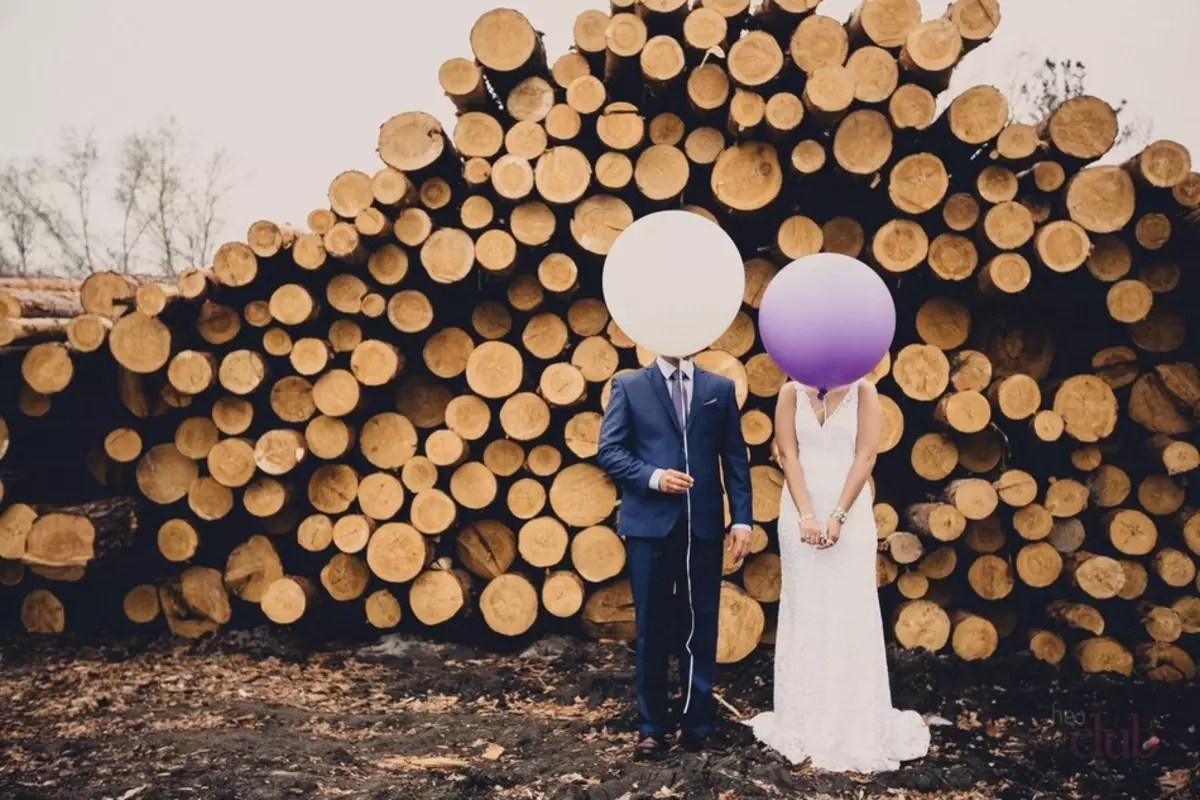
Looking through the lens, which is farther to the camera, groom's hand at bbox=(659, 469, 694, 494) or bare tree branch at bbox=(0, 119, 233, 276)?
bare tree branch at bbox=(0, 119, 233, 276)

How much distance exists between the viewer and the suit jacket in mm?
2898

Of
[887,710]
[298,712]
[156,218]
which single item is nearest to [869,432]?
[887,710]

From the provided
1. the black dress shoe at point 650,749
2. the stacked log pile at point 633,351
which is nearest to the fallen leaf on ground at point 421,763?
the black dress shoe at point 650,749

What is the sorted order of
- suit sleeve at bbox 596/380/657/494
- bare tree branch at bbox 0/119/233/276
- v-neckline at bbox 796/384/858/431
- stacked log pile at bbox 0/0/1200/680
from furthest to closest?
bare tree branch at bbox 0/119/233/276 < stacked log pile at bbox 0/0/1200/680 < v-neckline at bbox 796/384/858/431 < suit sleeve at bbox 596/380/657/494

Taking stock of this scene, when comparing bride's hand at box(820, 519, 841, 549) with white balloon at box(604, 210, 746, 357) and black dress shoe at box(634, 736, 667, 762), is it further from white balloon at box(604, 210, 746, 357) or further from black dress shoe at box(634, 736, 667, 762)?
black dress shoe at box(634, 736, 667, 762)

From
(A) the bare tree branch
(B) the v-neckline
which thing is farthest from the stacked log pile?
(A) the bare tree branch

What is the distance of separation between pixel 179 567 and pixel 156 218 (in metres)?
16.9

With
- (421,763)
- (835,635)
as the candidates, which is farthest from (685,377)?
(421,763)

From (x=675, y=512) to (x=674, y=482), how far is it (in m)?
0.20

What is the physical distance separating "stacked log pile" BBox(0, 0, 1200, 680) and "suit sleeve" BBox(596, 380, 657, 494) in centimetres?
97

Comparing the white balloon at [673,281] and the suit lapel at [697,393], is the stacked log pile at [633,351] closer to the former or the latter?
the suit lapel at [697,393]

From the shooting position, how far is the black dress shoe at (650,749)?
2.88 meters

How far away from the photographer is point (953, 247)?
3752 millimetres

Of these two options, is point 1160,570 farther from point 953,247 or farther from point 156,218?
point 156,218
